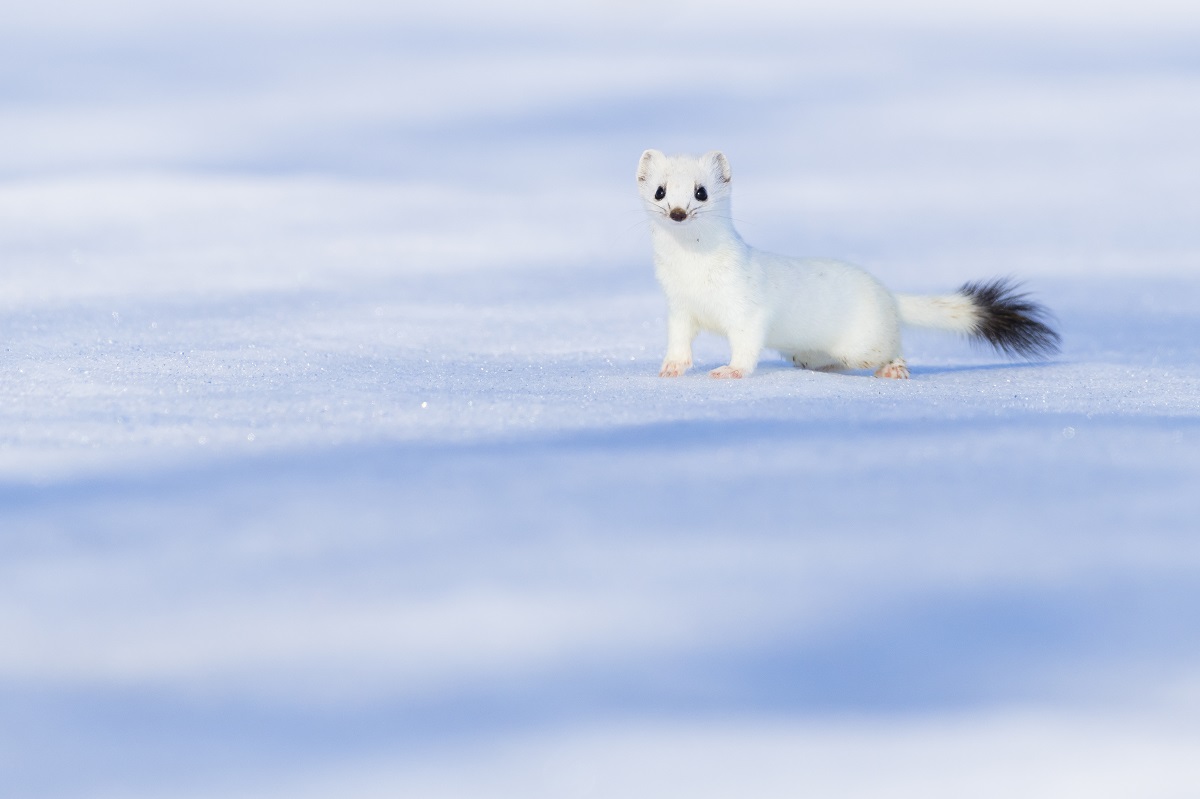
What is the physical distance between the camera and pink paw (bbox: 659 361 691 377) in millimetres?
4723

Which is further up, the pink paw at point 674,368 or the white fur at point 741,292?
the white fur at point 741,292

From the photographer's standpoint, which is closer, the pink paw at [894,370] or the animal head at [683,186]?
the animal head at [683,186]

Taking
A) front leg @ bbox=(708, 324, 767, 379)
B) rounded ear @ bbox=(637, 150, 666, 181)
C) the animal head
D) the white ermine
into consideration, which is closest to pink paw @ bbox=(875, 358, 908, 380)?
the white ermine

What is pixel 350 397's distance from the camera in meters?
4.04

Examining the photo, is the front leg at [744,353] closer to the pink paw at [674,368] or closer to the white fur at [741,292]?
the white fur at [741,292]

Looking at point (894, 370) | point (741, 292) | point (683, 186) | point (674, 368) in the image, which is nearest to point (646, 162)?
point (683, 186)

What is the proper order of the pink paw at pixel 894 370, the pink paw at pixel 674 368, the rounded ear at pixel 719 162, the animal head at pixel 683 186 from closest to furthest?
Answer: the animal head at pixel 683 186 → the rounded ear at pixel 719 162 → the pink paw at pixel 674 368 → the pink paw at pixel 894 370

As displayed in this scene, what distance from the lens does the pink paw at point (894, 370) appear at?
5043 mm

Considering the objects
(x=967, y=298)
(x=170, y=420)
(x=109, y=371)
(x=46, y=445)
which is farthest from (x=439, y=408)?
(x=967, y=298)

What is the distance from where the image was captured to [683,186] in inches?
177

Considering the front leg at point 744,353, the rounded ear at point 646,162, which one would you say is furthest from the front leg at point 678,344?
the rounded ear at point 646,162

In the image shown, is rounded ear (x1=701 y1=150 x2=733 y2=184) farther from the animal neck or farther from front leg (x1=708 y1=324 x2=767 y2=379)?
front leg (x1=708 y1=324 x2=767 y2=379)

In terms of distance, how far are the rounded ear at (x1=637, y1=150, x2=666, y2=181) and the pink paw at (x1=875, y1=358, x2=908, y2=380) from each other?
1045mm

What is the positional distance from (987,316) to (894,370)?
17.3 inches
